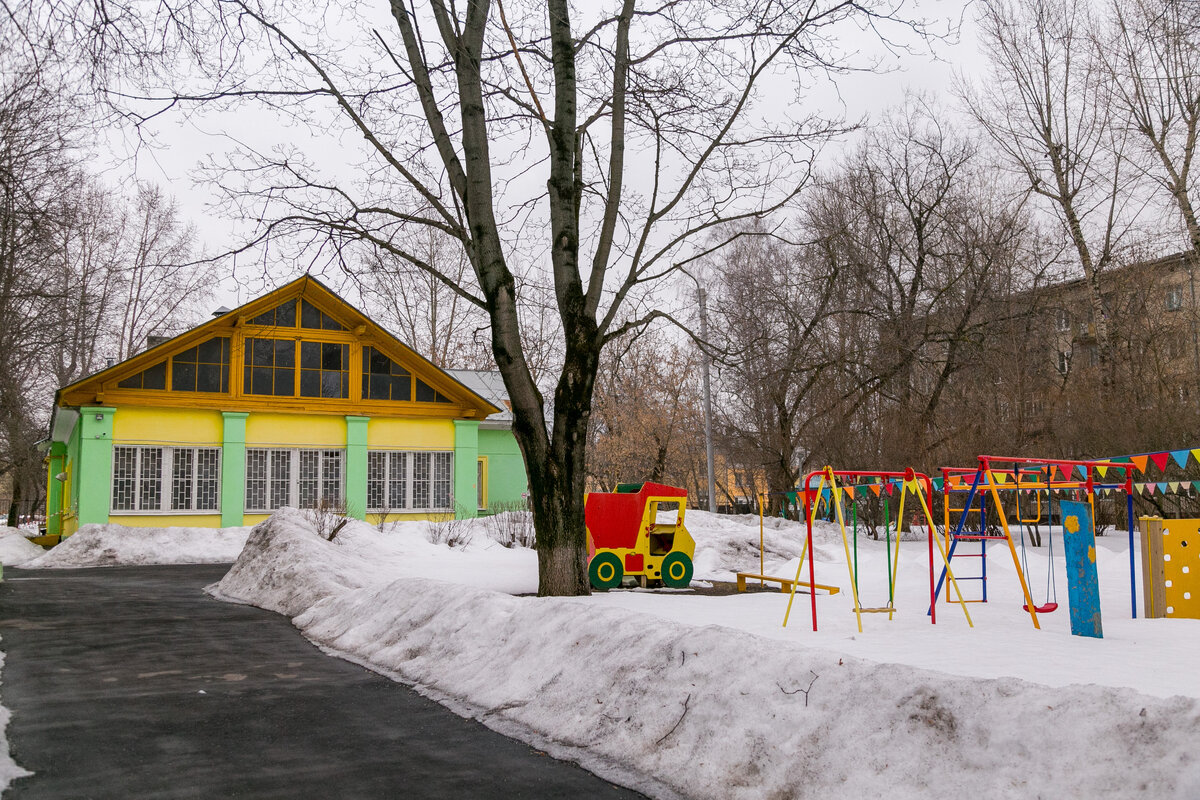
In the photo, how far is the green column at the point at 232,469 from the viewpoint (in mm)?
27391

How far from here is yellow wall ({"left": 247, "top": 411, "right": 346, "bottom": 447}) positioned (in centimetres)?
2805

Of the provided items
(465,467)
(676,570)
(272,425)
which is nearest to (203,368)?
(272,425)

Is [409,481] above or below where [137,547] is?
above

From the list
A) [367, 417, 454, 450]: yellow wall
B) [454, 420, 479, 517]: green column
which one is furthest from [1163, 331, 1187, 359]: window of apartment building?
[367, 417, 454, 450]: yellow wall

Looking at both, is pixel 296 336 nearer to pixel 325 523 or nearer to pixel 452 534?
pixel 452 534

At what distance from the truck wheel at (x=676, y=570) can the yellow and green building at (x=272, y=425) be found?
13576 mm

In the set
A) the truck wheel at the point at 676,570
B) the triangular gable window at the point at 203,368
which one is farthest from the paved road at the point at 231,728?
the triangular gable window at the point at 203,368

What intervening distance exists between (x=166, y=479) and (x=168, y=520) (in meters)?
1.18

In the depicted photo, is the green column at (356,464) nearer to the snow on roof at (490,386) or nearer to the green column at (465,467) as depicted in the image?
the green column at (465,467)

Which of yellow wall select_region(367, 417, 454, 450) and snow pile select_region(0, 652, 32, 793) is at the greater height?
yellow wall select_region(367, 417, 454, 450)

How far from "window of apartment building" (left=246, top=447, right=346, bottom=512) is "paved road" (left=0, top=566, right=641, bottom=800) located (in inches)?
667

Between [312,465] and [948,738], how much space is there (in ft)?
87.0

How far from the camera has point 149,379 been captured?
2667cm

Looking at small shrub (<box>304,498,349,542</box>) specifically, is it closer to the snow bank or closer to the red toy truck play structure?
the red toy truck play structure
